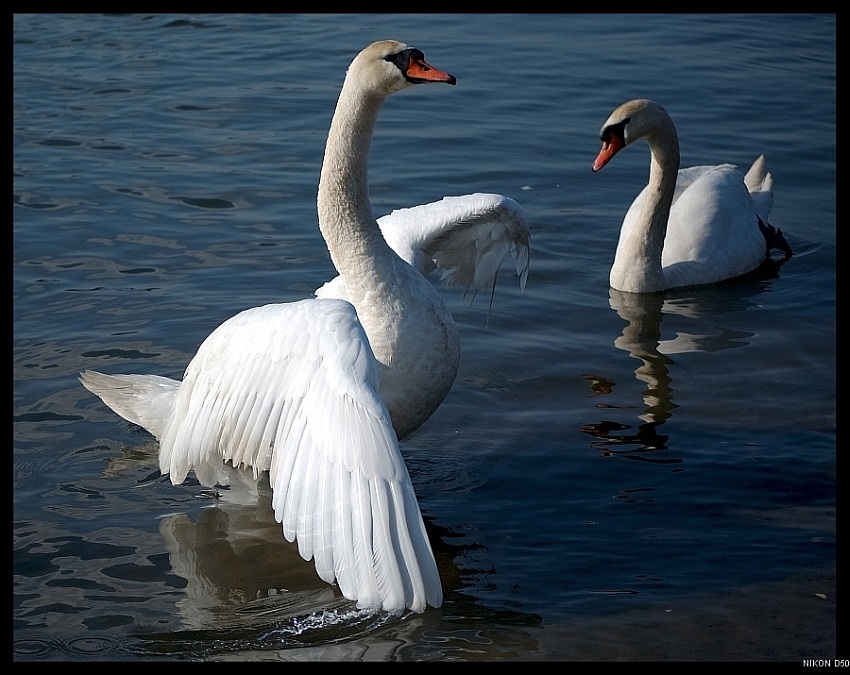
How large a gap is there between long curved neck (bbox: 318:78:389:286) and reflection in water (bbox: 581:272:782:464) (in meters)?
1.57

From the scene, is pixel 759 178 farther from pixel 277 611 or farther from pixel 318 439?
pixel 318 439

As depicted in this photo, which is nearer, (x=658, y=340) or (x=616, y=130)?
(x=658, y=340)

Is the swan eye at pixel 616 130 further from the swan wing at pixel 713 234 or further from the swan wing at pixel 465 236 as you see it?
the swan wing at pixel 465 236

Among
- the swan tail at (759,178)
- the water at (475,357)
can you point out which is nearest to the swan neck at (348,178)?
the water at (475,357)

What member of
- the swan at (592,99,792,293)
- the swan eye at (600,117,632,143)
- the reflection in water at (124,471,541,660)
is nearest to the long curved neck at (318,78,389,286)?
the reflection in water at (124,471,541,660)

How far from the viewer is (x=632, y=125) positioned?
7.46m

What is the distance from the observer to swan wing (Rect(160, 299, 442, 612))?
3434 mm

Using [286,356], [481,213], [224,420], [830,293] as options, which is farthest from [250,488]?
[830,293]

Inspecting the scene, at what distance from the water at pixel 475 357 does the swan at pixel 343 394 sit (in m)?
0.50

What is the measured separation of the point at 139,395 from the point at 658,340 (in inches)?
119

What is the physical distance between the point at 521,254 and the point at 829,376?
1.91m

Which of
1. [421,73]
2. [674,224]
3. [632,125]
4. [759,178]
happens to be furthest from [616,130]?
[421,73]

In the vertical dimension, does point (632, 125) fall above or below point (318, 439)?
above

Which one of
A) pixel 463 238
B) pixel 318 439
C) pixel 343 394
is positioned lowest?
pixel 318 439
